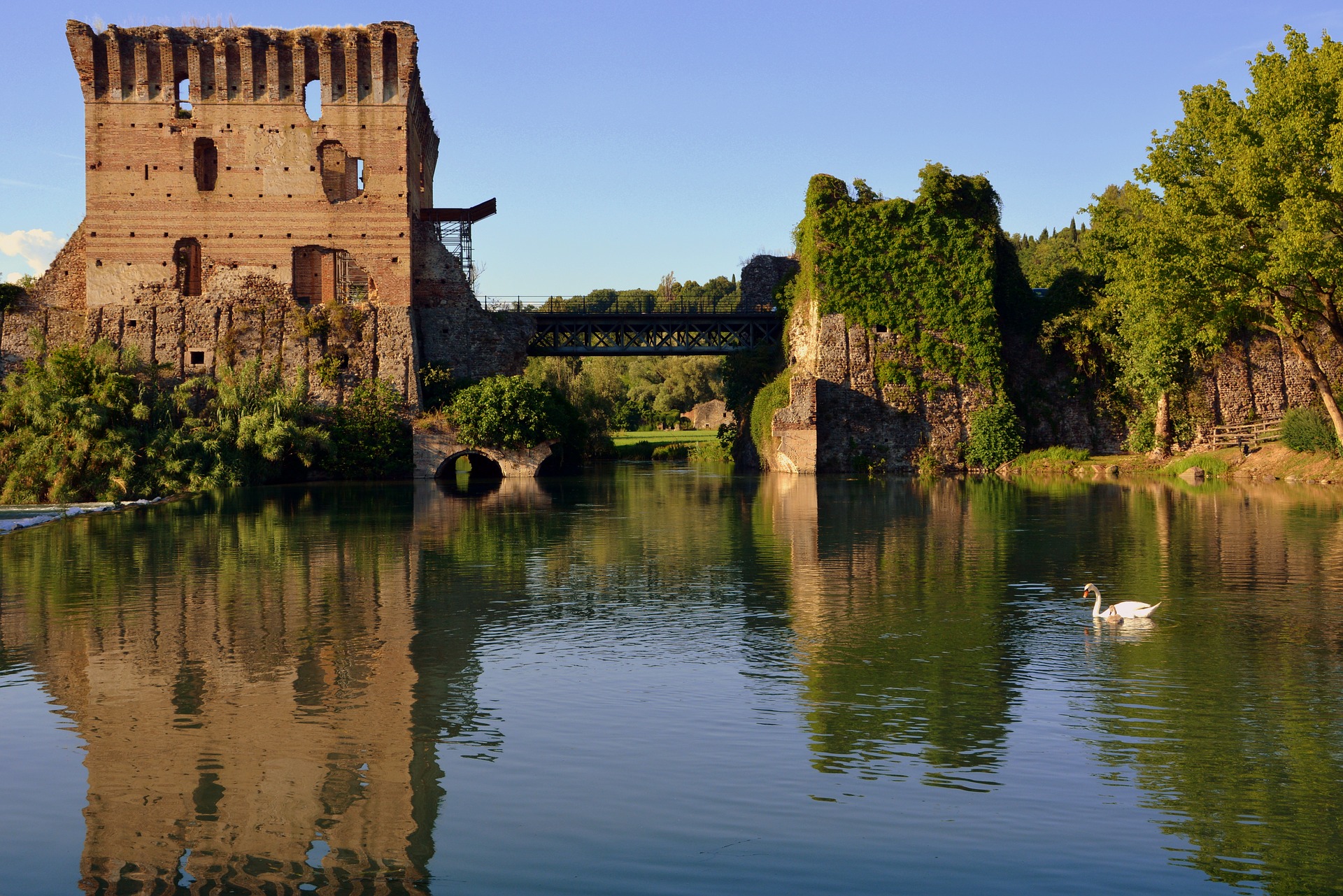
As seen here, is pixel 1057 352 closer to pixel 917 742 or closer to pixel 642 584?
pixel 642 584

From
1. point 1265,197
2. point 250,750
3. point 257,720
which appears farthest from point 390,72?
point 250,750

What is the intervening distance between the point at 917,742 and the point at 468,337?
136 feet

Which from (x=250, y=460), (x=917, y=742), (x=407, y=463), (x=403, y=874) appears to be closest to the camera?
(x=403, y=874)

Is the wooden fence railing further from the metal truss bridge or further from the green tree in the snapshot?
the metal truss bridge

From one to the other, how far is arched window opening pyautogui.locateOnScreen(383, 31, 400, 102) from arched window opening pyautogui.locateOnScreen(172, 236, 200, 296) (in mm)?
9154

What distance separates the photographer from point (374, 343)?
46.1 m

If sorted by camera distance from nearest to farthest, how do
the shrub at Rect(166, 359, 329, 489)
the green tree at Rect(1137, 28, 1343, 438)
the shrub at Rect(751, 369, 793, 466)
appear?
the green tree at Rect(1137, 28, 1343, 438)
the shrub at Rect(166, 359, 329, 489)
the shrub at Rect(751, 369, 793, 466)

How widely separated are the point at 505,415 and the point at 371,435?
513 cm

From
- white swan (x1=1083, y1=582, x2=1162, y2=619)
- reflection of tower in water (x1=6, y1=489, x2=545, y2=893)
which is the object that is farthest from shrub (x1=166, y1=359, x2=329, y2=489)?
white swan (x1=1083, y1=582, x2=1162, y2=619)

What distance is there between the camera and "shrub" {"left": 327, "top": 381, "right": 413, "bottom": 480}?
144 feet

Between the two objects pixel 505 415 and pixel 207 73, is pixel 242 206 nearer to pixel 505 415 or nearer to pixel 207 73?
pixel 207 73

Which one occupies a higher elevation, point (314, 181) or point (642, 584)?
point (314, 181)

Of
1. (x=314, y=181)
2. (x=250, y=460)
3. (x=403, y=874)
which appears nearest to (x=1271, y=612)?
(x=403, y=874)

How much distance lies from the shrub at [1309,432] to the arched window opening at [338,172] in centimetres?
3307
